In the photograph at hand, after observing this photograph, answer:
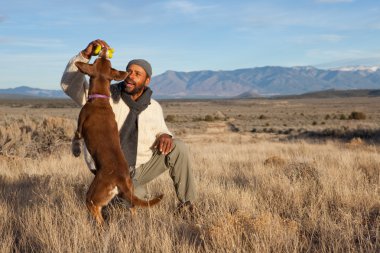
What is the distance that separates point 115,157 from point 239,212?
116 centimetres

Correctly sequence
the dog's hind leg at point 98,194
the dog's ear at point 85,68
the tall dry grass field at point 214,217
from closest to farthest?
the tall dry grass field at point 214,217 < the dog's hind leg at point 98,194 < the dog's ear at point 85,68

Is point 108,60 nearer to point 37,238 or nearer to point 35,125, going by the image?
point 37,238

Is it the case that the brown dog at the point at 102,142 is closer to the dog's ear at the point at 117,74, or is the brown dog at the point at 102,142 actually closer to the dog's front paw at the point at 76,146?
the dog's ear at the point at 117,74

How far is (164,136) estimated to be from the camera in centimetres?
480

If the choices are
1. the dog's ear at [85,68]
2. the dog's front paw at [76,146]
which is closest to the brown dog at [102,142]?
the dog's ear at [85,68]

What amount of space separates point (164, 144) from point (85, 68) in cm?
113

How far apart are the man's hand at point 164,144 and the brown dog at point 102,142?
2.39ft

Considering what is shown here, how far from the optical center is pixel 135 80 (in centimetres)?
482

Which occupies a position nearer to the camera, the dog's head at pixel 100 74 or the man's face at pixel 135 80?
the dog's head at pixel 100 74

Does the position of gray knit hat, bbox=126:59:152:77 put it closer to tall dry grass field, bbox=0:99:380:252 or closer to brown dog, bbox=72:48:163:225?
brown dog, bbox=72:48:163:225

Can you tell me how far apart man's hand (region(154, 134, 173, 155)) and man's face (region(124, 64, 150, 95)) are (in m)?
0.54

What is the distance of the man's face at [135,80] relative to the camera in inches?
188

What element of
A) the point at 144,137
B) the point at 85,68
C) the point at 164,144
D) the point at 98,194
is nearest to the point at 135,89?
the point at 144,137

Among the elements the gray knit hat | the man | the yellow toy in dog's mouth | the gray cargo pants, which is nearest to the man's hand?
the man
